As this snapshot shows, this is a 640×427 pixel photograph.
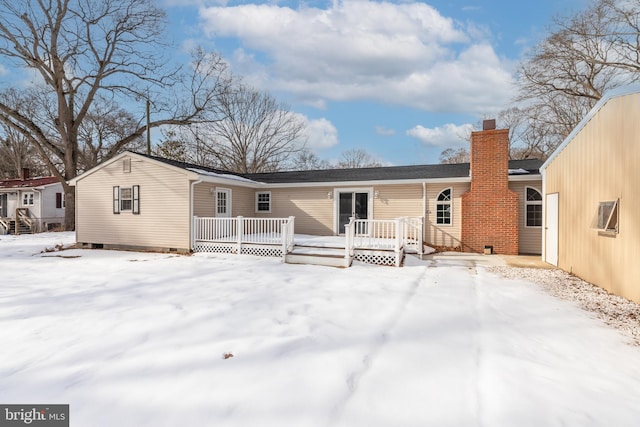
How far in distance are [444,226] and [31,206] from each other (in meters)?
24.3

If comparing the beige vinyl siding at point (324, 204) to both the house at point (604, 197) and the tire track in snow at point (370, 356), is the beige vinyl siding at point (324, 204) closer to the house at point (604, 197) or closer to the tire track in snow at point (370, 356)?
the house at point (604, 197)

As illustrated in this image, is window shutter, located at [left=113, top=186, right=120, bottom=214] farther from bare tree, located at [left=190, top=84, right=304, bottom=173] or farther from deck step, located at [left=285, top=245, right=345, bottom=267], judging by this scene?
bare tree, located at [left=190, top=84, right=304, bottom=173]

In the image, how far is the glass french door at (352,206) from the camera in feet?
39.2

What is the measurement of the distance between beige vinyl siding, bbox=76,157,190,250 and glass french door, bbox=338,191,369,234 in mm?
5505

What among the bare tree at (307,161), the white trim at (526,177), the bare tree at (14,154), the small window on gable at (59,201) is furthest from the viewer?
the bare tree at (307,161)

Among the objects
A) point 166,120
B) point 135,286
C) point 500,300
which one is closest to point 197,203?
point 135,286

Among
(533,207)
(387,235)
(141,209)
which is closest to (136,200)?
(141,209)

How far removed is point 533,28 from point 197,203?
18.7 m

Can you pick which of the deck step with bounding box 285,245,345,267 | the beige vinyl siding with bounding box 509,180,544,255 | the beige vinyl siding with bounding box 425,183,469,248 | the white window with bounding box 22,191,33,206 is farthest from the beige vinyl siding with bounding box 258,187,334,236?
the white window with bounding box 22,191,33,206

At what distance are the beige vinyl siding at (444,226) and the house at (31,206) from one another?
22621mm

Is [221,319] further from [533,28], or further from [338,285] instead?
[533,28]

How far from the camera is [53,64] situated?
17.4 metres

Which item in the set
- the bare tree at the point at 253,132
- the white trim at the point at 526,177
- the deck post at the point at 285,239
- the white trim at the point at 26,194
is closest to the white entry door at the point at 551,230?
the white trim at the point at 526,177

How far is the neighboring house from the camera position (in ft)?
33.4
